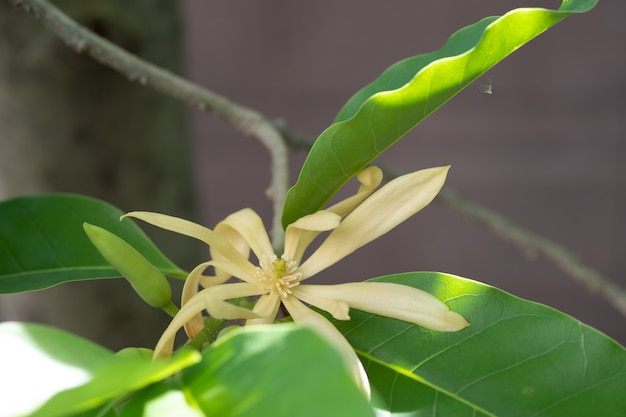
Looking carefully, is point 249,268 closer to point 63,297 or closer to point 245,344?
point 245,344

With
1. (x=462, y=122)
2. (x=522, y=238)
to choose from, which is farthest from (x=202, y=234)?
(x=462, y=122)

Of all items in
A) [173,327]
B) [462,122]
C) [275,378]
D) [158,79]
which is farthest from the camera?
[462,122]

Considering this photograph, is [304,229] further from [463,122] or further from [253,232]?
[463,122]

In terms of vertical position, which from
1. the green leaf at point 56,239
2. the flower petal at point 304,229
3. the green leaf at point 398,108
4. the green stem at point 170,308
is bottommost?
the flower petal at point 304,229

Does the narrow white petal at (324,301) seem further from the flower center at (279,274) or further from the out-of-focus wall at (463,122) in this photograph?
the out-of-focus wall at (463,122)

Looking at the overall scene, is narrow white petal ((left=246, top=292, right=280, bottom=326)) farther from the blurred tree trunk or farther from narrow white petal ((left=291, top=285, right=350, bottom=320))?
the blurred tree trunk

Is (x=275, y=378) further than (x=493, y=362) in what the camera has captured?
No

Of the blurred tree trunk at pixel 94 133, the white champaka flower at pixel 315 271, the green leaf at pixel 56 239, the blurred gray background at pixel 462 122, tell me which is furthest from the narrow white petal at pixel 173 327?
the blurred gray background at pixel 462 122
